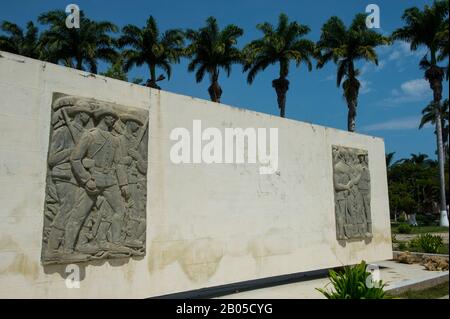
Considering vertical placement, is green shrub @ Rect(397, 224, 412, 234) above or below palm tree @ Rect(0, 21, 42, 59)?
below

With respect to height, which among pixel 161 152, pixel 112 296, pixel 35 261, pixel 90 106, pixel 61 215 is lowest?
pixel 112 296

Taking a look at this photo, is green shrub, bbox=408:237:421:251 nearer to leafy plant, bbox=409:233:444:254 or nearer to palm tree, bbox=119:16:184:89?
leafy plant, bbox=409:233:444:254

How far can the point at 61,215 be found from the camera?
5750mm

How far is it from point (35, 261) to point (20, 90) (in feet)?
8.03

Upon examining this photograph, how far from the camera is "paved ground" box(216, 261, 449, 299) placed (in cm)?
813

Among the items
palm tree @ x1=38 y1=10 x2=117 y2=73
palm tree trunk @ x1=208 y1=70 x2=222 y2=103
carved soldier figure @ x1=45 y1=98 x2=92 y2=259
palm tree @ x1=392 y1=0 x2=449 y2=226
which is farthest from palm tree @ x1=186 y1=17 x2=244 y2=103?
carved soldier figure @ x1=45 y1=98 x2=92 y2=259

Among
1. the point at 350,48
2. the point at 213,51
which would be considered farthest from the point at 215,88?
the point at 350,48

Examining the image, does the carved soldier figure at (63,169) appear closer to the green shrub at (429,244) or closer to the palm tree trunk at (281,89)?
the green shrub at (429,244)

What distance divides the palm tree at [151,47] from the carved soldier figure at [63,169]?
62.8 feet

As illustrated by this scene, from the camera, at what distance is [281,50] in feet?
82.2

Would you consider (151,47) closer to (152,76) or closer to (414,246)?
(152,76)

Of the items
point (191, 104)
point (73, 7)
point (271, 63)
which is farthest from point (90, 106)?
point (271, 63)

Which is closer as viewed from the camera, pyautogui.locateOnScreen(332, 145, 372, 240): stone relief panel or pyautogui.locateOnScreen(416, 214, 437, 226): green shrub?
pyautogui.locateOnScreen(332, 145, 372, 240): stone relief panel

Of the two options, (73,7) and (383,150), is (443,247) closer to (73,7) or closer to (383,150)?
(383,150)
